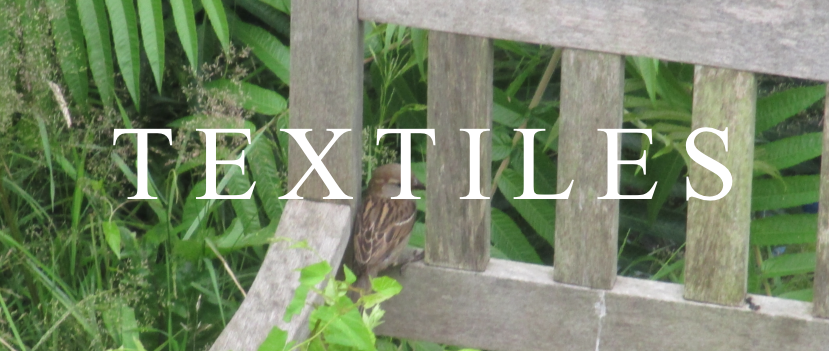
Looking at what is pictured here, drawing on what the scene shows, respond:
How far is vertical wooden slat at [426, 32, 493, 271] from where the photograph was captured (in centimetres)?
219

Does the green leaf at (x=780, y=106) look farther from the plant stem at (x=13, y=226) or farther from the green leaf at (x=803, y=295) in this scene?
the plant stem at (x=13, y=226)

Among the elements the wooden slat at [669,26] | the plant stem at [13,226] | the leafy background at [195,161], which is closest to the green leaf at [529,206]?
the leafy background at [195,161]

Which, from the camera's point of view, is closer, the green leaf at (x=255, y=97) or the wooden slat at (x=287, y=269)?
the wooden slat at (x=287, y=269)

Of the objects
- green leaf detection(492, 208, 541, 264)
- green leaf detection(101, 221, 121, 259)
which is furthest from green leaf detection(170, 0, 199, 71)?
green leaf detection(492, 208, 541, 264)

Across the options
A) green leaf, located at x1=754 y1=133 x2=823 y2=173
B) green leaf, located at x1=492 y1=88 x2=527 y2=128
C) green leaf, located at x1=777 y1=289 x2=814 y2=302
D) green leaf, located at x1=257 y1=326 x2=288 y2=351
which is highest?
green leaf, located at x1=492 y1=88 x2=527 y2=128

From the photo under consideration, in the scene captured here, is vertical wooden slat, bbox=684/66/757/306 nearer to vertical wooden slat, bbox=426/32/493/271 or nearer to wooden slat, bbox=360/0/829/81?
wooden slat, bbox=360/0/829/81

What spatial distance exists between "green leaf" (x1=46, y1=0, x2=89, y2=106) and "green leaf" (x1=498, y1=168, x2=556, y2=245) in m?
1.02

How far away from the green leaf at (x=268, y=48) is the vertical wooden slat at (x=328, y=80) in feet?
1.44

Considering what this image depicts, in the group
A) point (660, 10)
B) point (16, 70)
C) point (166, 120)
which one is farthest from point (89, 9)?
point (660, 10)

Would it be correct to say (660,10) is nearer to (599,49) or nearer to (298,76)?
(599,49)

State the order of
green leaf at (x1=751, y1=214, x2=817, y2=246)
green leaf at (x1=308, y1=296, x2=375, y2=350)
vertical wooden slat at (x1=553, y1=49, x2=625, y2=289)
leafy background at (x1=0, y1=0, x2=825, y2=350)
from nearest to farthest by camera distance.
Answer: green leaf at (x1=308, y1=296, x2=375, y2=350) → vertical wooden slat at (x1=553, y1=49, x2=625, y2=289) → leafy background at (x1=0, y1=0, x2=825, y2=350) → green leaf at (x1=751, y1=214, x2=817, y2=246)

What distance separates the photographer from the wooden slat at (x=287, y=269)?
7.04 ft

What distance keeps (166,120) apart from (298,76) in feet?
4.15

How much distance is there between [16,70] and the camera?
2.65m
